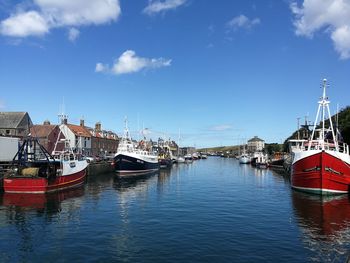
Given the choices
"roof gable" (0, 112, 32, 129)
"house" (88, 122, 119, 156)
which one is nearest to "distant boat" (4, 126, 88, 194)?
"roof gable" (0, 112, 32, 129)

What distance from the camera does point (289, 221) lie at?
31625 millimetres

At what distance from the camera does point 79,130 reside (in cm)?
12206

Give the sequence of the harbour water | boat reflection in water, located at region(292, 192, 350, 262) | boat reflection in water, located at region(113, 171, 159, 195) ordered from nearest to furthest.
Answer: the harbour water < boat reflection in water, located at region(292, 192, 350, 262) < boat reflection in water, located at region(113, 171, 159, 195)

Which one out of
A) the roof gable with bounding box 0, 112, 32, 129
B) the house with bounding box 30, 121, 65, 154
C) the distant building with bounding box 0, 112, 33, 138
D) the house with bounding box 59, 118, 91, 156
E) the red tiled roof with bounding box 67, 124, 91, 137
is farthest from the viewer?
the red tiled roof with bounding box 67, 124, 91, 137

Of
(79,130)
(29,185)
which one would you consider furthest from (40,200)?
(79,130)

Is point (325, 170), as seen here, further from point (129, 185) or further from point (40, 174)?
point (40, 174)

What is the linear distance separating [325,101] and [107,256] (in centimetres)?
3943

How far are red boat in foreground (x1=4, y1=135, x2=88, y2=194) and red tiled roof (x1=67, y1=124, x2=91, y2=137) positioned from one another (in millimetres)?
59578

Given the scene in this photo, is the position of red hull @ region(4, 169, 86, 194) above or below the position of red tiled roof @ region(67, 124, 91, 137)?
below

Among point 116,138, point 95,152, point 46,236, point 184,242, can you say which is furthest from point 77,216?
point 116,138

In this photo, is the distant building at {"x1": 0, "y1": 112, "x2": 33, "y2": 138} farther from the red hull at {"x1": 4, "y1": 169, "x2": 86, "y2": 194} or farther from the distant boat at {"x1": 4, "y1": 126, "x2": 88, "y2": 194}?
the red hull at {"x1": 4, "y1": 169, "x2": 86, "y2": 194}

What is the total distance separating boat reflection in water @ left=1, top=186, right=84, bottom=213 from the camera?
1490 inches

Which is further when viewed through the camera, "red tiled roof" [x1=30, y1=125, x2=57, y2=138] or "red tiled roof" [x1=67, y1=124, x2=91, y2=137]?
"red tiled roof" [x1=67, y1=124, x2=91, y2=137]

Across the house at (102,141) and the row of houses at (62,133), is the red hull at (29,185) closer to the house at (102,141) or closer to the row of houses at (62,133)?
the row of houses at (62,133)
